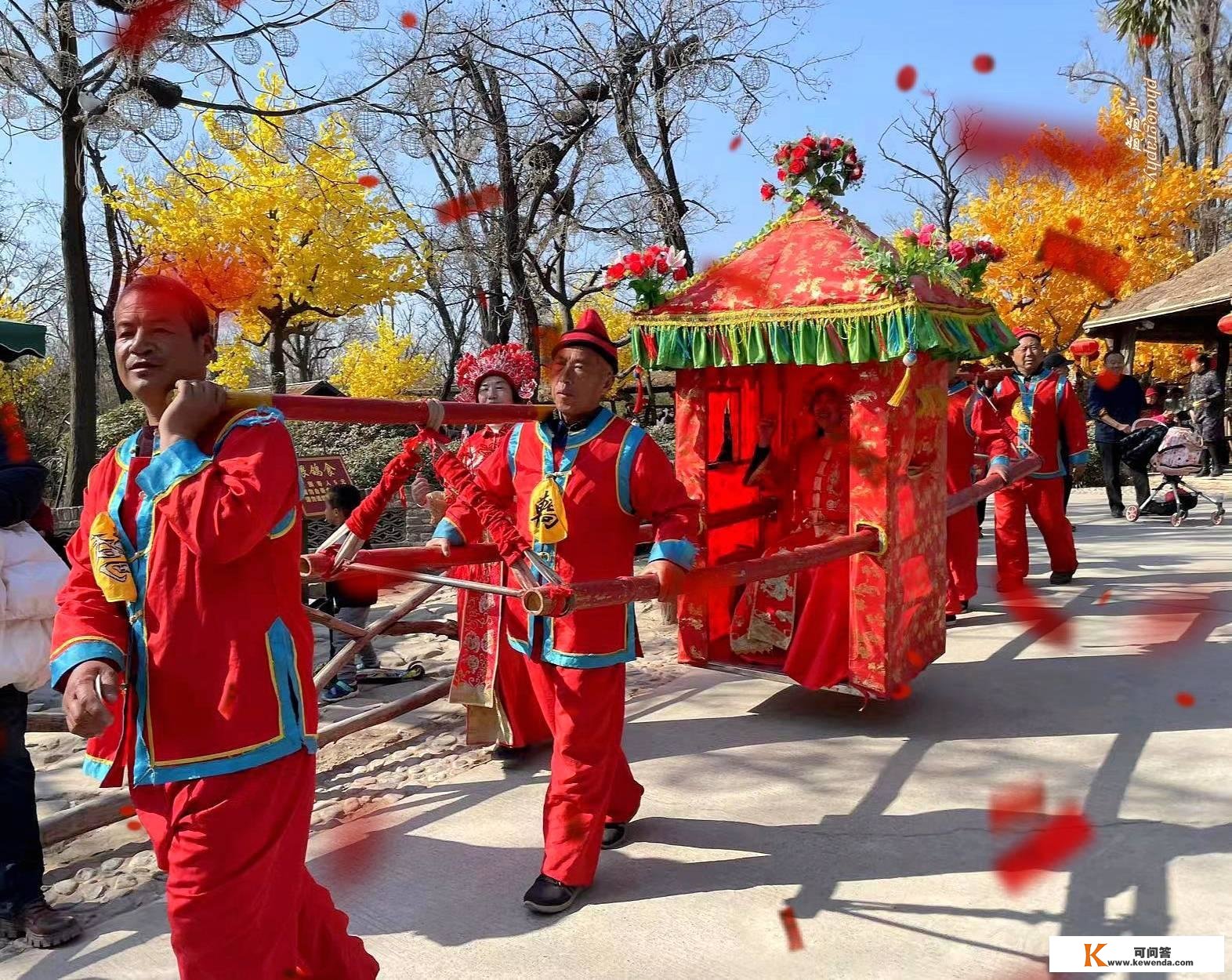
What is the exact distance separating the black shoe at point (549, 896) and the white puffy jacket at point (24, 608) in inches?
62.1

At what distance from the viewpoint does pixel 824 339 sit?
419 cm

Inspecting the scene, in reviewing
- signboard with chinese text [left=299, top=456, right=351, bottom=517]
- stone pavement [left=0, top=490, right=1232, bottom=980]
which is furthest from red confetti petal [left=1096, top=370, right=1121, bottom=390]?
signboard with chinese text [left=299, top=456, right=351, bottom=517]

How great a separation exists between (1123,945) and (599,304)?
19.7 m

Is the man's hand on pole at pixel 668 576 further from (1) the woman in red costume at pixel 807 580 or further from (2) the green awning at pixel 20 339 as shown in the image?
(2) the green awning at pixel 20 339

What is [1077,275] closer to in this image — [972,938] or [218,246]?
[218,246]

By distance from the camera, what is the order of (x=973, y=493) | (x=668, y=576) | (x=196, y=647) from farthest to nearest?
(x=973, y=493), (x=668, y=576), (x=196, y=647)

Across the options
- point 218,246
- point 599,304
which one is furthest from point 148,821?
point 599,304

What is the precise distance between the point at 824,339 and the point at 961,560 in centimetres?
325

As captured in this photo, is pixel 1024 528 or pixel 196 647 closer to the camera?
pixel 196 647

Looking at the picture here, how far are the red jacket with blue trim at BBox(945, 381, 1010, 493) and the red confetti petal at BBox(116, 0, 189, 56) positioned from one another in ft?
17.9

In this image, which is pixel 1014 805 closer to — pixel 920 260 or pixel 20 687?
pixel 920 260

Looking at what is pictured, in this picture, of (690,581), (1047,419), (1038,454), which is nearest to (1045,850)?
(690,581)

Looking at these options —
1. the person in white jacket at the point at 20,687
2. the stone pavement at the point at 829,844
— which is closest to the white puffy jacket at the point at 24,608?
the person in white jacket at the point at 20,687

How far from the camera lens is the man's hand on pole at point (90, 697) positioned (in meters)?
1.82
